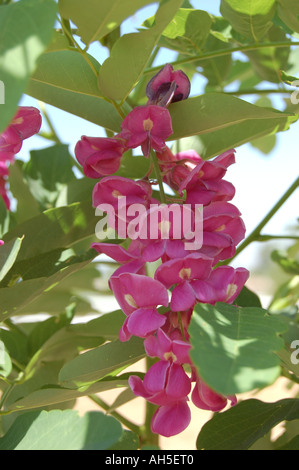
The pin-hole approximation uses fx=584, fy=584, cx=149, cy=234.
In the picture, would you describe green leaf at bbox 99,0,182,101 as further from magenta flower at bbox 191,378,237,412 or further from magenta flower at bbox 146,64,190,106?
magenta flower at bbox 191,378,237,412

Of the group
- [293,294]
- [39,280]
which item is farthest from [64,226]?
[293,294]

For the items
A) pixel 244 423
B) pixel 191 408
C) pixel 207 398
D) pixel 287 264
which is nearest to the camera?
pixel 207 398

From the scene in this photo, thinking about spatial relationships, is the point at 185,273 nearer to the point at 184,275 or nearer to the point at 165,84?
the point at 184,275

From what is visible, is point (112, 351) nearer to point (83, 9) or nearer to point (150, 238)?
point (150, 238)

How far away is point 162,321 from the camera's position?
0.34 m

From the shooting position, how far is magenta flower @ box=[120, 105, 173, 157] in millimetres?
375

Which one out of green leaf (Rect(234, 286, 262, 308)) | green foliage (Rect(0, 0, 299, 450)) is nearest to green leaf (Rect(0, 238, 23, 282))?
green foliage (Rect(0, 0, 299, 450))

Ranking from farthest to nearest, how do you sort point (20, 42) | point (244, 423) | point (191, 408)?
point (191, 408), point (244, 423), point (20, 42)

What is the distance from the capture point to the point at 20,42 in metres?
0.25

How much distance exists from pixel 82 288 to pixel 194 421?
0.75m

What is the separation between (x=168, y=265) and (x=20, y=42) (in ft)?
0.48

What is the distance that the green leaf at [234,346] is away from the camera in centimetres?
25

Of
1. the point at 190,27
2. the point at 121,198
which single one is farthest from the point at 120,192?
the point at 190,27

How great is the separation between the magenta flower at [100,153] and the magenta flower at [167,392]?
14 cm
